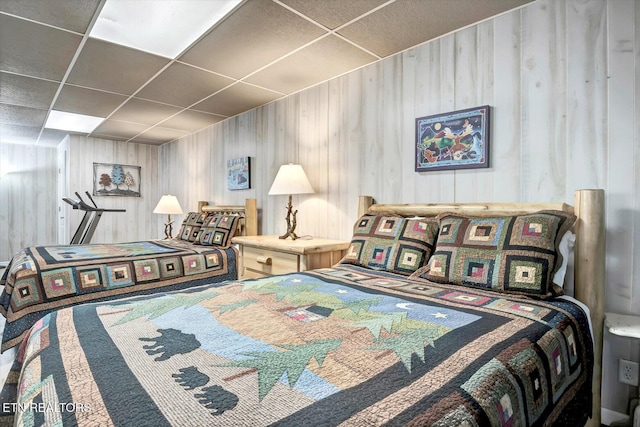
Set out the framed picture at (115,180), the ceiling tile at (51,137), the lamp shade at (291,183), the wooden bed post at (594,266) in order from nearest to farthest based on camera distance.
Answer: the wooden bed post at (594,266) < the lamp shade at (291,183) < the ceiling tile at (51,137) < the framed picture at (115,180)

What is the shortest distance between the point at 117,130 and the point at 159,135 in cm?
55

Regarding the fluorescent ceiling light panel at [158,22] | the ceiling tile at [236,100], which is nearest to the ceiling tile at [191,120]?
the ceiling tile at [236,100]

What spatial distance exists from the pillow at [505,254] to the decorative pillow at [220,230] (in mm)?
2261

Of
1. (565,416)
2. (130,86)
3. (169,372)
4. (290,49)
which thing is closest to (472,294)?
(565,416)

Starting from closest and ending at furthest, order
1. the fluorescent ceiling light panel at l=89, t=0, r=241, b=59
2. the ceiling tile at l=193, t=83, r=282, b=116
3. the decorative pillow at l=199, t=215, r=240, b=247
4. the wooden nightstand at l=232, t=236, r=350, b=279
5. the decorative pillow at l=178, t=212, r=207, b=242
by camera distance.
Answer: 1. the fluorescent ceiling light panel at l=89, t=0, r=241, b=59
2. the wooden nightstand at l=232, t=236, r=350, b=279
3. the ceiling tile at l=193, t=83, r=282, b=116
4. the decorative pillow at l=199, t=215, r=240, b=247
5. the decorative pillow at l=178, t=212, r=207, b=242

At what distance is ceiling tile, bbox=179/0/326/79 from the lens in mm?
1959

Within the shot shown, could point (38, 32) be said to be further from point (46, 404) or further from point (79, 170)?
point (79, 170)

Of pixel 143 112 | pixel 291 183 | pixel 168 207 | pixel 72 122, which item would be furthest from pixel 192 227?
pixel 72 122

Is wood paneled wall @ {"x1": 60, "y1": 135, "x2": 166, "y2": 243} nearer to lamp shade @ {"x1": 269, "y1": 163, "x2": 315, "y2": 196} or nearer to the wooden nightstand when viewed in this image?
the wooden nightstand

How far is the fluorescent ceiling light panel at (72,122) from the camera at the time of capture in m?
4.09

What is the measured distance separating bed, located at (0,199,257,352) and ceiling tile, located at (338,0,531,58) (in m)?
2.07

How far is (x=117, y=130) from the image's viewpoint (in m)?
4.79

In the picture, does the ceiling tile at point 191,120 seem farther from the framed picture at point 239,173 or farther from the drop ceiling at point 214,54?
the framed picture at point 239,173

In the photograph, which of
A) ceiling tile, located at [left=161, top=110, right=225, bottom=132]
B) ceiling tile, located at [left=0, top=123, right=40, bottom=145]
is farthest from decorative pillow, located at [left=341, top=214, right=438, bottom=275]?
ceiling tile, located at [left=0, top=123, right=40, bottom=145]
